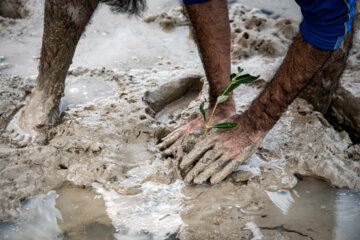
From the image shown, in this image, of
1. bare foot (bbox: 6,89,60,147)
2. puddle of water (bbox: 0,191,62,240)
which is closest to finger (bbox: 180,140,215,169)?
puddle of water (bbox: 0,191,62,240)

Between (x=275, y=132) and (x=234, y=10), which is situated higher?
(x=234, y=10)

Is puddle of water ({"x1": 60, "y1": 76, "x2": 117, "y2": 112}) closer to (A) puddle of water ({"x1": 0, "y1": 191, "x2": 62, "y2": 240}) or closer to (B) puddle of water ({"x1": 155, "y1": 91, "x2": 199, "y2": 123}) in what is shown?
(B) puddle of water ({"x1": 155, "y1": 91, "x2": 199, "y2": 123})

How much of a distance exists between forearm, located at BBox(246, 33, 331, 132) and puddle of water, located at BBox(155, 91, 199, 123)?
2.33 feet

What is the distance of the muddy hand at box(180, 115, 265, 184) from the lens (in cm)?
168

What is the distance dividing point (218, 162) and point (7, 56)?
2.15 meters

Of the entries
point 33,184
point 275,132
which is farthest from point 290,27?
point 33,184

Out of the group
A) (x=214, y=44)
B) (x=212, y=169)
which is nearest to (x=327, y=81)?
(x=214, y=44)

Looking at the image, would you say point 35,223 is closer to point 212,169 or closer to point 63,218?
point 63,218

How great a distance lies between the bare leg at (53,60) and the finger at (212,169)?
3.18 feet

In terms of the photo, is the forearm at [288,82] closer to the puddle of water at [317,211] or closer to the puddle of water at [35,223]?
the puddle of water at [317,211]

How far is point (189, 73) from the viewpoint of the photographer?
2582mm

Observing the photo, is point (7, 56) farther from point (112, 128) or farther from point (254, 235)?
point (254, 235)

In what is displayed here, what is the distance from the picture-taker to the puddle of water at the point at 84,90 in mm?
2310

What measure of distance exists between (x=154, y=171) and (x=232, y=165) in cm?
41
